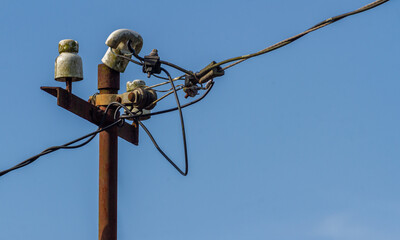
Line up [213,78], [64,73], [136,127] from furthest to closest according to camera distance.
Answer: [136,127] < [64,73] < [213,78]

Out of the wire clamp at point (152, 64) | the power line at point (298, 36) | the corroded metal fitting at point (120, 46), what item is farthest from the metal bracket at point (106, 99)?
the power line at point (298, 36)

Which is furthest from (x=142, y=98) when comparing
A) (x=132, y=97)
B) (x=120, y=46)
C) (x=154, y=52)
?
(x=154, y=52)

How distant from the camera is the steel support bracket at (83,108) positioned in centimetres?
863

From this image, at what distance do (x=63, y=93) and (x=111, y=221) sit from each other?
57.4 inches

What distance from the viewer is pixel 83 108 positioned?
9.07 meters

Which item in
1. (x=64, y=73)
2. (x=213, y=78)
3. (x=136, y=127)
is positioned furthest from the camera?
(x=136, y=127)

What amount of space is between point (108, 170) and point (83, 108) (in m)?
0.73

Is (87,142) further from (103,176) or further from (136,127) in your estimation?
(136,127)

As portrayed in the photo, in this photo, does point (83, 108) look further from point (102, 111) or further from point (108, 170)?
point (108, 170)

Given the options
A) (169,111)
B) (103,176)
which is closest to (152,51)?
(169,111)

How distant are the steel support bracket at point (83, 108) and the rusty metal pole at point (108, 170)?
0.70 feet

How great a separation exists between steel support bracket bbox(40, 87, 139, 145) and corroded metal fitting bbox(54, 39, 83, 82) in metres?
0.27

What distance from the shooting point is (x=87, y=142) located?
8.95 meters

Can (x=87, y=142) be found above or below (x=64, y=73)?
below
